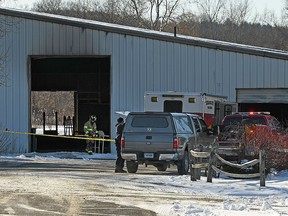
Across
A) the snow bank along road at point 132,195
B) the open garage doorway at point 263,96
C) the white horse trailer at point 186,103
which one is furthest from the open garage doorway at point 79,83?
the snow bank along road at point 132,195

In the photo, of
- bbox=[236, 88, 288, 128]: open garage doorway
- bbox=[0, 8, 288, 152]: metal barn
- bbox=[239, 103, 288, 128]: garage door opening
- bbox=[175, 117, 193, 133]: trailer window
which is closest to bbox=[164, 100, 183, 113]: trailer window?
bbox=[0, 8, 288, 152]: metal barn

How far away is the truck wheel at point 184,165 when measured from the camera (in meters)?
20.3

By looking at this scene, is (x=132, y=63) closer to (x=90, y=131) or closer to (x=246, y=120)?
(x=90, y=131)

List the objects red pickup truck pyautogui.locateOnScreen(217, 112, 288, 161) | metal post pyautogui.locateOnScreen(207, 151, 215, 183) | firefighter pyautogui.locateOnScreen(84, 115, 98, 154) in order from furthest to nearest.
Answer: firefighter pyautogui.locateOnScreen(84, 115, 98, 154), red pickup truck pyautogui.locateOnScreen(217, 112, 288, 161), metal post pyautogui.locateOnScreen(207, 151, 215, 183)

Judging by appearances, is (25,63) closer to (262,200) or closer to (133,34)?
(133,34)

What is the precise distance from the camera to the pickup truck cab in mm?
20156

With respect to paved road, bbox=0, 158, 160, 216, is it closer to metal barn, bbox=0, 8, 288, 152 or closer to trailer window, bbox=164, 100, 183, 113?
trailer window, bbox=164, 100, 183, 113

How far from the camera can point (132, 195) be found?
14.6m

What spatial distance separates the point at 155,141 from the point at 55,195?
6.30 m

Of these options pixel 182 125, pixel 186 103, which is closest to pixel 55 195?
pixel 182 125

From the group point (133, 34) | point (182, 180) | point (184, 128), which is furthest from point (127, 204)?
point (133, 34)

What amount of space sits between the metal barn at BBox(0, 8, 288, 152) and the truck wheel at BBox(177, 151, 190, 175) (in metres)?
11.1

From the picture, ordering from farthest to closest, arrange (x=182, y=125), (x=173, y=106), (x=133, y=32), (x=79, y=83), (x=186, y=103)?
(x=79, y=83)
(x=133, y=32)
(x=173, y=106)
(x=186, y=103)
(x=182, y=125)

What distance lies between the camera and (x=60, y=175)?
63.0 feet
